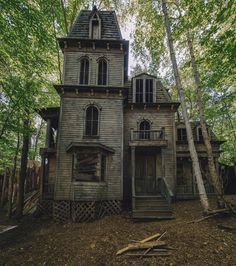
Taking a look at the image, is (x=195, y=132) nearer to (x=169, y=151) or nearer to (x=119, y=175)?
(x=169, y=151)

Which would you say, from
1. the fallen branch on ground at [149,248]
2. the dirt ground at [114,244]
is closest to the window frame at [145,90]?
the dirt ground at [114,244]

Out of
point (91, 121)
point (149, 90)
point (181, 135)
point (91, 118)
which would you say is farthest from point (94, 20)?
point (181, 135)

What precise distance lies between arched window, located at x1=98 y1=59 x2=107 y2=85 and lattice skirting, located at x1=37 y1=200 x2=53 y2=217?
8597 millimetres

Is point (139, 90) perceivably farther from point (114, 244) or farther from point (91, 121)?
point (114, 244)

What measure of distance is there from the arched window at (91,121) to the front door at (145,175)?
12.5ft

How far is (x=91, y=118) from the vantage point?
12375 mm

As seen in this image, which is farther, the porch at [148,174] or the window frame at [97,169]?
the porch at [148,174]

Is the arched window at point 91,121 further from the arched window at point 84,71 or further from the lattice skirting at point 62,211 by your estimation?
the lattice skirting at point 62,211

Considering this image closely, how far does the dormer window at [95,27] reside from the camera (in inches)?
533

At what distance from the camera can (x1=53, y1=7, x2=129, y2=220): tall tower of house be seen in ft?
35.7

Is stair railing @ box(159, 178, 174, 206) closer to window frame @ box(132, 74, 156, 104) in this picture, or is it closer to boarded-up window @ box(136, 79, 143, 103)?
window frame @ box(132, 74, 156, 104)

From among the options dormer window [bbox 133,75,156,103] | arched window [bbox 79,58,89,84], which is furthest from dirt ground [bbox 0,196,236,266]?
arched window [bbox 79,58,89,84]

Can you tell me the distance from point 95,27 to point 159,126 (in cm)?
867

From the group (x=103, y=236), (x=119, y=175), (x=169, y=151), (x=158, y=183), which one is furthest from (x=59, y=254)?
(x=169, y=151)
